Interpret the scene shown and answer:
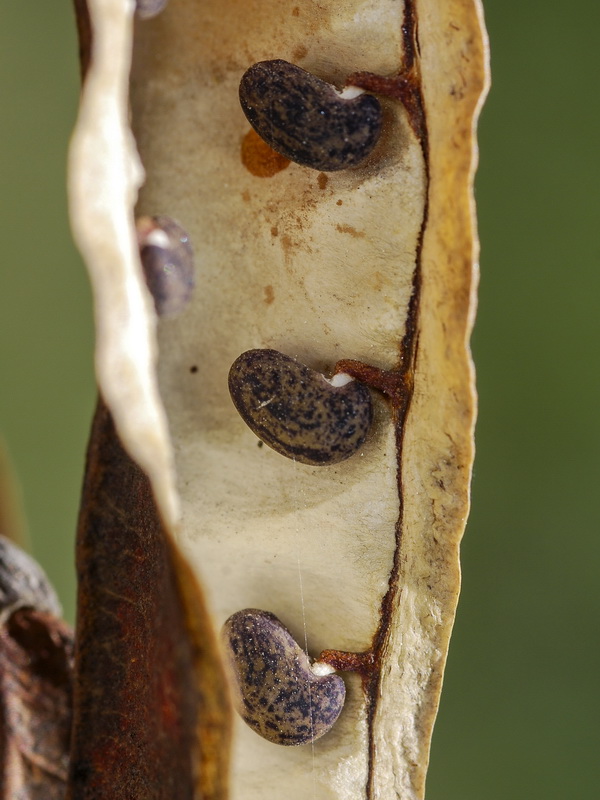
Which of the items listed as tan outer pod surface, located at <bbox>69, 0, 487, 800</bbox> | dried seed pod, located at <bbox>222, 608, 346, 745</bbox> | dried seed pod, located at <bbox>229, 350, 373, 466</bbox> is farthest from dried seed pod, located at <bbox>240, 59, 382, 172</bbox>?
dried seed pod, located at <bbox>222, 608, 346, 745</bbox>

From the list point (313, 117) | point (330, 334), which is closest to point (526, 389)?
point (330, 334)

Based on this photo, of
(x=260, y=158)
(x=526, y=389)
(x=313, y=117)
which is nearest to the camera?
(x=313, y=117)

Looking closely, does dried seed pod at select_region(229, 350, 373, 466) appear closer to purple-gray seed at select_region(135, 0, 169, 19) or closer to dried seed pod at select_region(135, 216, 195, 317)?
dried seed pod at select_region(135, 216, 195, 317)

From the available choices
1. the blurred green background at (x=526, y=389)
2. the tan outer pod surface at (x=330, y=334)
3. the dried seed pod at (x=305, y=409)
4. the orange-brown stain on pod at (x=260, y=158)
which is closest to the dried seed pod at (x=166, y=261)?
the tan outer pod surface at (x=330, y=334)

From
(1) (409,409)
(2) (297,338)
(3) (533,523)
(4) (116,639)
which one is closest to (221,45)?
(2) (297,338)

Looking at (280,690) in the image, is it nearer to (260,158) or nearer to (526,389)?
(260,158)
